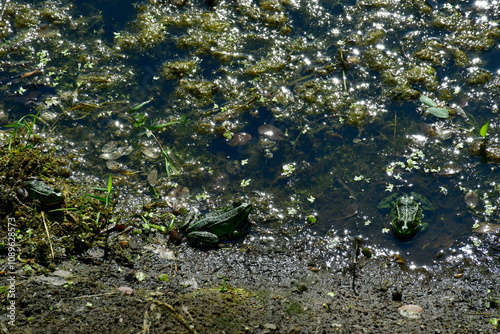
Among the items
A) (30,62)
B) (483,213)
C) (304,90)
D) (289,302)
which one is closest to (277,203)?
(289,302)

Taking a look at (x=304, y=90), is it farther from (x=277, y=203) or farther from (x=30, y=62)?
(x=30, y=62)

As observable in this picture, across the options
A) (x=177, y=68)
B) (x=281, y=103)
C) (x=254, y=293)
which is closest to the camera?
(x=254, y=293)

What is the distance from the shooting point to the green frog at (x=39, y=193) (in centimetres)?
348

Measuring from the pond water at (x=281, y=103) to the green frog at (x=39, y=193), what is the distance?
21.9 inches

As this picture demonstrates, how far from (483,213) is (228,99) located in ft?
9.18

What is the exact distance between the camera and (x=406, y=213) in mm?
3641

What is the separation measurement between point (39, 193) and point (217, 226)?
149 cm

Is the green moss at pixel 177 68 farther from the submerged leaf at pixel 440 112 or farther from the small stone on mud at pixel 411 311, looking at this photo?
the small stone on mud at pixel 411 311

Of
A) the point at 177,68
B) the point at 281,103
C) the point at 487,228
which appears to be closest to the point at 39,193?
the point at 177,68

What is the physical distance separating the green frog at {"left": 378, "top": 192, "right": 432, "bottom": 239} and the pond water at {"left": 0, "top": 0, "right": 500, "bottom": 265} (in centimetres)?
8

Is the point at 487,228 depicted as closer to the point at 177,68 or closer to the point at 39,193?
the point at 177,68

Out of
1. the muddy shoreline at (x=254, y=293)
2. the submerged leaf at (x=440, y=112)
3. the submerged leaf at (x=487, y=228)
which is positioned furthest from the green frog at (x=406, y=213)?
the submerged leaf at (x=440, y=112)

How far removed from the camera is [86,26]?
5.48 metres

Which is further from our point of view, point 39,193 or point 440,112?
point 440,112
